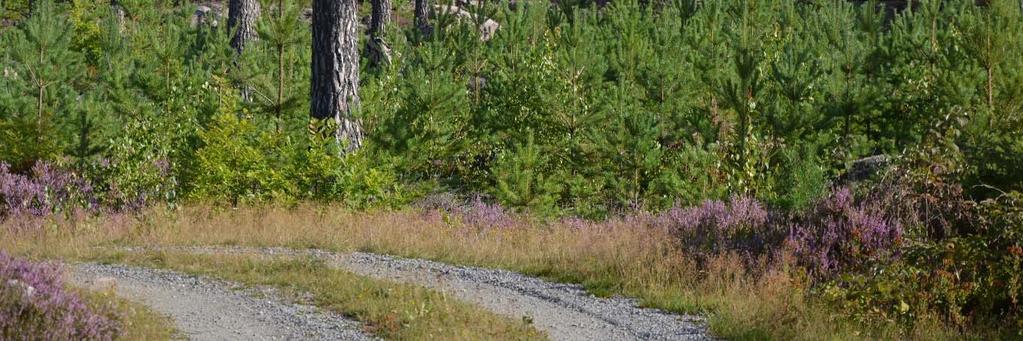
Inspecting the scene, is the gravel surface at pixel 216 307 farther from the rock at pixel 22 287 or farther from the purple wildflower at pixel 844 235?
the purple wildflower at pixel 844 235

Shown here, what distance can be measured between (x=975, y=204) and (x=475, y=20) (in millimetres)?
16924

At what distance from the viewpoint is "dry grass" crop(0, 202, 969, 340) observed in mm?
9805

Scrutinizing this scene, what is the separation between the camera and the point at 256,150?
16.4 meters

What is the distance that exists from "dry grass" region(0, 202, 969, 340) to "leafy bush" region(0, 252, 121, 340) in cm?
469

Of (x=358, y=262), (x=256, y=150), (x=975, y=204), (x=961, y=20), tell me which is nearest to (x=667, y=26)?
(x=961, y=20)

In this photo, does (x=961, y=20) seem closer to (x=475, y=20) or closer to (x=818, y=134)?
(x=818, y=134)

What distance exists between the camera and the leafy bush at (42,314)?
8414 millimetres

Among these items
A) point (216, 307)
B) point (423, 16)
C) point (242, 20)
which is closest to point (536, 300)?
point (216, 307)

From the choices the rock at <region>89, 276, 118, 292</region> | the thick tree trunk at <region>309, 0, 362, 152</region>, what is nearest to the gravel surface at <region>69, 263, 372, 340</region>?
the rock at <region>89, 276, 118, 292</region>

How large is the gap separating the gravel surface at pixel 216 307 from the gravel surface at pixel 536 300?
1.30 metres

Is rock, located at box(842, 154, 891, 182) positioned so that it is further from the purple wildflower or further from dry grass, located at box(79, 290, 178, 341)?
dry grass, located at box(79, 290, 178, 341)

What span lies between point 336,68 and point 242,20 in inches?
295

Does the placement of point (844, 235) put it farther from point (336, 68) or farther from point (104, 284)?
point (336, 68)

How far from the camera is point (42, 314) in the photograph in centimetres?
859
